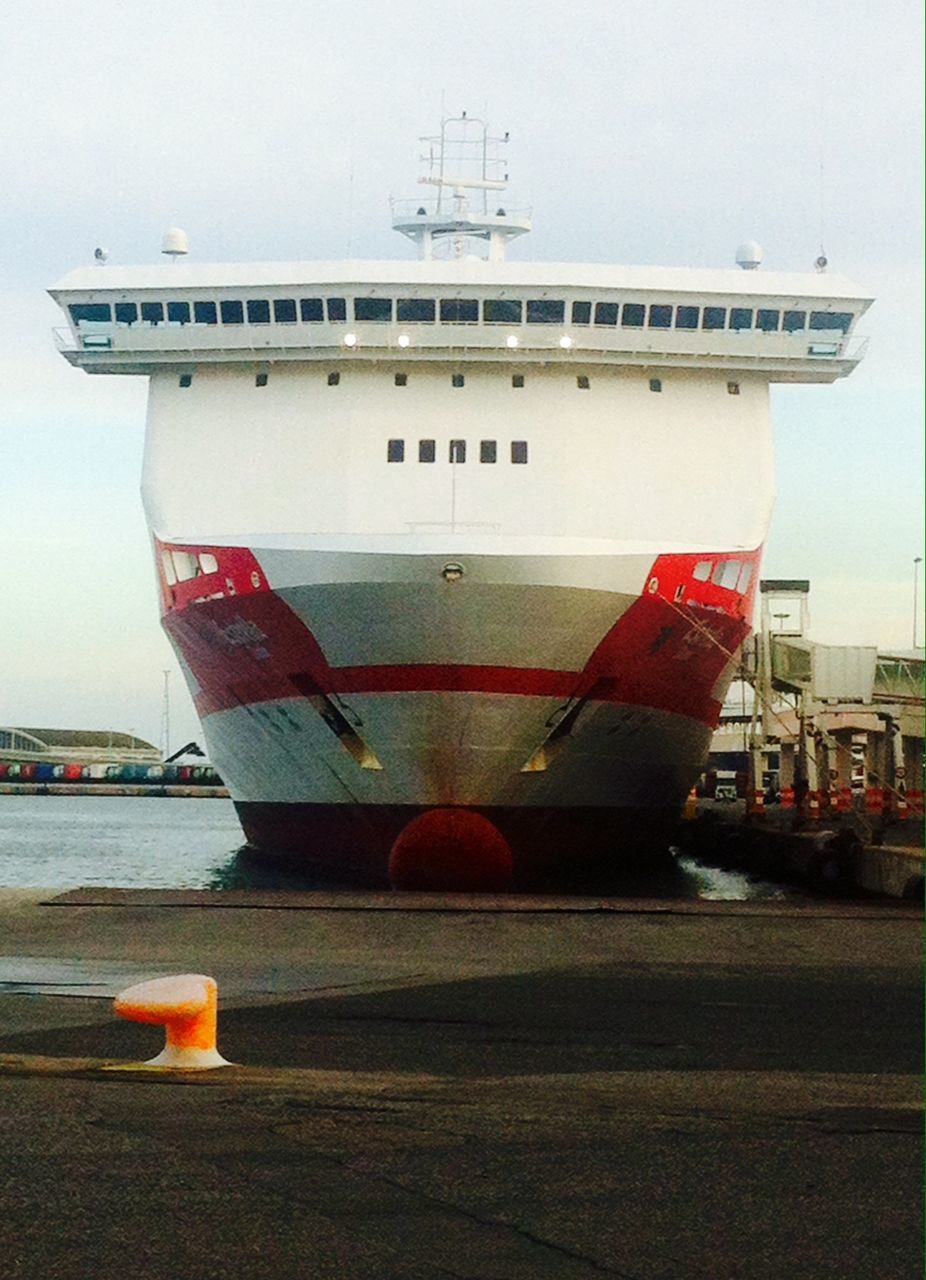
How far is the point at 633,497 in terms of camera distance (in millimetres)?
29516

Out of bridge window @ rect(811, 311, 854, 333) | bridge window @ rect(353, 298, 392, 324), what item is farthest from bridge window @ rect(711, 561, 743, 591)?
bridge window @ rect(353, 298, 392, 324)

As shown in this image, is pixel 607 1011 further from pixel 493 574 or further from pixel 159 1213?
pixel 493 574

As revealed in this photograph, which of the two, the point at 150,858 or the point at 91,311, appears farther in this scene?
the point at 150,858

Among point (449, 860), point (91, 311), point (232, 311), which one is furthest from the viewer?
point (91, 311)

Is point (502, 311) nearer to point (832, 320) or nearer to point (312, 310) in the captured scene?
point (312, 310)

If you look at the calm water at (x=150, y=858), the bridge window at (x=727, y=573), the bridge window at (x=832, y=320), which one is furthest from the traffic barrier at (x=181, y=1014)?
the bridge window at (x=832, y=320)

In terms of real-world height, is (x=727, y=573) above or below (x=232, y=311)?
below

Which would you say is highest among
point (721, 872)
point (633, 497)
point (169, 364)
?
point (169, 364)

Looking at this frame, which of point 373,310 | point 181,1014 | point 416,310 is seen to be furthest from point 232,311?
point 181,1014

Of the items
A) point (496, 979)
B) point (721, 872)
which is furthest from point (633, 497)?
point (496, 979)

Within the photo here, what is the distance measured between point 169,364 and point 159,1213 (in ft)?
86.4

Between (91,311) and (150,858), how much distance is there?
18.0 meters

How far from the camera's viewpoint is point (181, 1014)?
330 inches

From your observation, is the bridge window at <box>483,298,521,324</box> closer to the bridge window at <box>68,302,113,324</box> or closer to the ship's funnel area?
the bridge window at <box>68,302,113,324</box>
